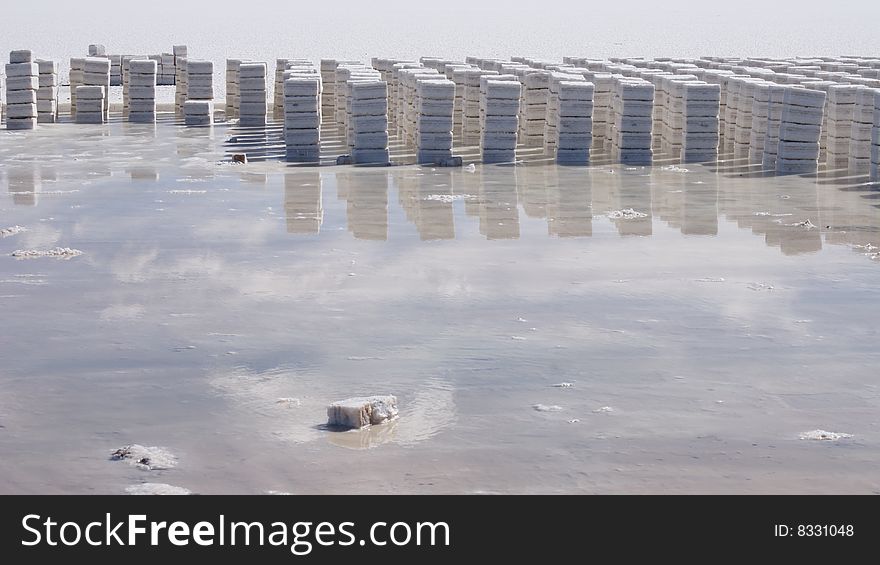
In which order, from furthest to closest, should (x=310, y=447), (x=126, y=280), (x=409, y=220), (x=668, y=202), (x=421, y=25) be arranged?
(x=421, y=25) < (x=668, y=202) < (x=409, y=220) < (x=126, y=280) < (x=310, y=447)

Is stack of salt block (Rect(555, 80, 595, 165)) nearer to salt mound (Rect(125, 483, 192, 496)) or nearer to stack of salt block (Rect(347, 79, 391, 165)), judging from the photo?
stack of salt block (Rect(347, 79, 391, 165))

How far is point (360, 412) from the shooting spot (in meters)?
7.32

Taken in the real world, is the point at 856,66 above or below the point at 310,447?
above

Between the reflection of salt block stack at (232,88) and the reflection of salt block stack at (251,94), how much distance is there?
8.15 ft

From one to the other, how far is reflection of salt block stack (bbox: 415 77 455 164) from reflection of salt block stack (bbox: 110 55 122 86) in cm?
1608

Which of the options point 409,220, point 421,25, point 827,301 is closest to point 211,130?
point 409,220

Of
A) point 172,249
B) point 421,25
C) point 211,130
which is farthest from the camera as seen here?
point 421,25

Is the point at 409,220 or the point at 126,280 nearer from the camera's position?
the point at 126,280

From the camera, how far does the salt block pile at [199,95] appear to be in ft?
84.7

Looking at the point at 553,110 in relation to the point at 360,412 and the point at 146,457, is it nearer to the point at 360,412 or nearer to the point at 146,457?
the point at 360,412

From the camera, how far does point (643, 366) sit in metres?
8.54

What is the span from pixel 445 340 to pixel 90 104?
18.9 metres
